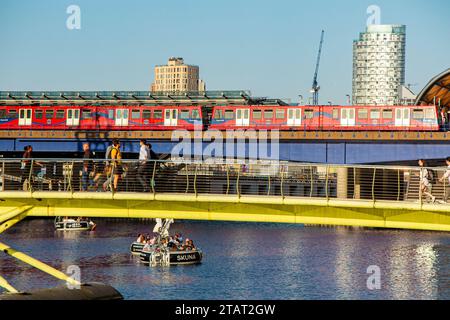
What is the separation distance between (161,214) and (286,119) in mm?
65996

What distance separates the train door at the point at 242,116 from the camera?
343 ft

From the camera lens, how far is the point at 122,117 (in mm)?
108188

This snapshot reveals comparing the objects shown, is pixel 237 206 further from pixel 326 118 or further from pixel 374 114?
pixel 326 118

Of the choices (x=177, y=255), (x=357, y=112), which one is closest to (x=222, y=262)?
(x=177, y=255)

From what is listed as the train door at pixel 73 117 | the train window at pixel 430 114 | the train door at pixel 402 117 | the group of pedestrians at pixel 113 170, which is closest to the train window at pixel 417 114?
the train window at pixel 430 114

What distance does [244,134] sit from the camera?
94.8m

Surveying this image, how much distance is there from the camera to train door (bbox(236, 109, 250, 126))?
104438 mm

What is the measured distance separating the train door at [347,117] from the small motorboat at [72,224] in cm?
3027

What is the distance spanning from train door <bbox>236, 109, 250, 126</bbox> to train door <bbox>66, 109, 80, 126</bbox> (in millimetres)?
18754

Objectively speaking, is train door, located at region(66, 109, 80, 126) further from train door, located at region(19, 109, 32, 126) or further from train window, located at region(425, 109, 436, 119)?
train window, located at region(425, 109, 436, 119)

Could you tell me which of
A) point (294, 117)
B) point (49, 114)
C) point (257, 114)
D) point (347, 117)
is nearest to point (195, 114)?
point (257, 114)
